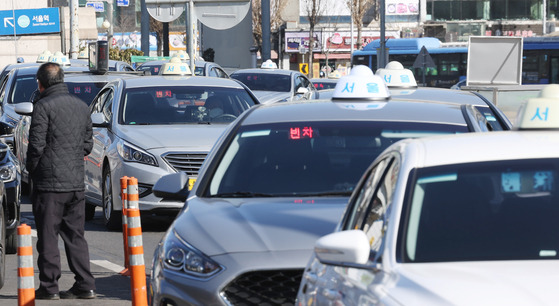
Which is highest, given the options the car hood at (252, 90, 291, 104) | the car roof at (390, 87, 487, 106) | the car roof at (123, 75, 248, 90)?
the car roof at (390, 87, 487, 106)

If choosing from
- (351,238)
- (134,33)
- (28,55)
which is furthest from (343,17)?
(351,238)

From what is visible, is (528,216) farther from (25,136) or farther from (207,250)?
(25,136)

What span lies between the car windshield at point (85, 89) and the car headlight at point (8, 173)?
698cm

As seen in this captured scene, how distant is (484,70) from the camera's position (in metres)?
27.8

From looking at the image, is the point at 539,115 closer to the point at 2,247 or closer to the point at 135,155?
the point at 2,247

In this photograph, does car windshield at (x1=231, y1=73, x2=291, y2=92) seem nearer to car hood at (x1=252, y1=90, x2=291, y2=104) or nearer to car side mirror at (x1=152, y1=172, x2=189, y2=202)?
car hood at (x1=252, y1=90, x2=291, y2=104)

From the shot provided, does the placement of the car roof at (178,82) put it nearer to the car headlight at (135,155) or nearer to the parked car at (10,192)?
the car headlight at (135,155)

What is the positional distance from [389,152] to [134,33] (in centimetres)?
10245

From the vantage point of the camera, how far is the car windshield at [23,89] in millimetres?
18969

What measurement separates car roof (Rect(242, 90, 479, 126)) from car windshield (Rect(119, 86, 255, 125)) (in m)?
6.28

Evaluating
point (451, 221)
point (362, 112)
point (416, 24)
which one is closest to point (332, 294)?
point (451, 221)

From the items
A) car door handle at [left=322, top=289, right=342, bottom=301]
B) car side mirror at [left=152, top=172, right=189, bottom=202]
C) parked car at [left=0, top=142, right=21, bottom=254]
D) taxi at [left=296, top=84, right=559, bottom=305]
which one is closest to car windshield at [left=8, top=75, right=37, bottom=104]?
parked car at [left=0, top=142, right=21, bottom=254]

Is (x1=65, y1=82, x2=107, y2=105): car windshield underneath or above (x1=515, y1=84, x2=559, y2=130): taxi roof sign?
underneath

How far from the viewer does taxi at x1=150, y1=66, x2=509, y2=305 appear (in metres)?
5.50
